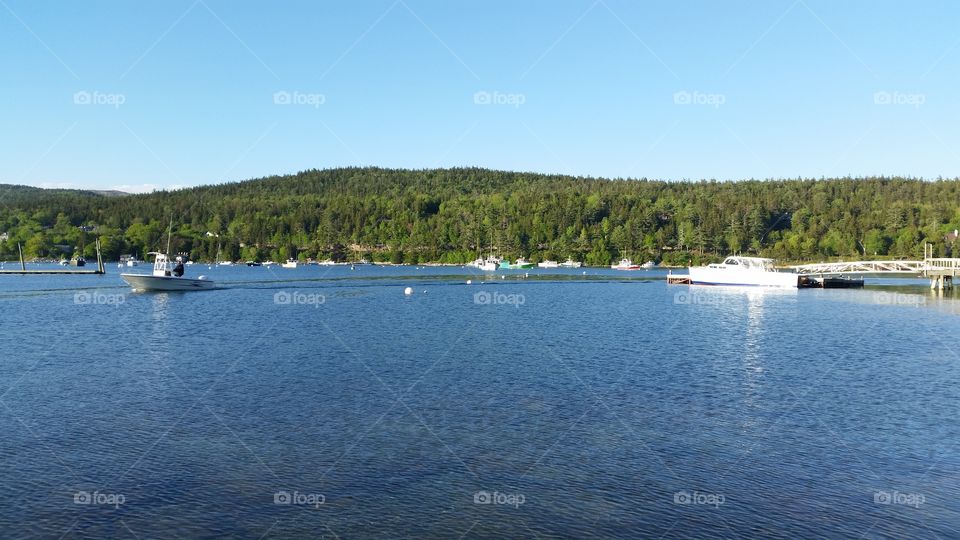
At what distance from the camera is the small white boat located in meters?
116

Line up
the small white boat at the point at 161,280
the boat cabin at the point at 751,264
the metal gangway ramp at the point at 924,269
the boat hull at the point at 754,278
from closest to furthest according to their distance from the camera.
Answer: the small white boat at the point at 161,280 < the metal gangway ramp at the point at 924,269 < the boat hull at the point at 754,278 < the boat cabin at the point at 751,264

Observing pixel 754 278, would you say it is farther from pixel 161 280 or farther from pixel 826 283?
pixel 161 280

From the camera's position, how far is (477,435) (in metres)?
30.4

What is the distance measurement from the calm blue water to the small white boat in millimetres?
52652

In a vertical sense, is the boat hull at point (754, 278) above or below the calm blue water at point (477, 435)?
above

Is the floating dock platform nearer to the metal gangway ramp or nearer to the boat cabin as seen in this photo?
the metal gangway ramp

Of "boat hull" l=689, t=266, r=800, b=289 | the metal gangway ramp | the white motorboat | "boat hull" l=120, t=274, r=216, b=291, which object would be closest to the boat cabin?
the white motorboat

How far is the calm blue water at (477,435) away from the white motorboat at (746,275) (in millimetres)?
78575

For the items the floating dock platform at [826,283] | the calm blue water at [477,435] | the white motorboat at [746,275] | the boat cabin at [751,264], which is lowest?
the calm blue water at [477,435]

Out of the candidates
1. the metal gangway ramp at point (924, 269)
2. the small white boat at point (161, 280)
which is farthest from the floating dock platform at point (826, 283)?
the small white boat at point (161, 280)

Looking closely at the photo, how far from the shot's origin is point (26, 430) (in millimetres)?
30641

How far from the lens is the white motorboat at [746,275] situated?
5625 inches

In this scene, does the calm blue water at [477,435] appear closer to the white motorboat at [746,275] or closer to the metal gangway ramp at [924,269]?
the white motorboat at [746,275]

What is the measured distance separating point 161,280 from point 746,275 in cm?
10414
